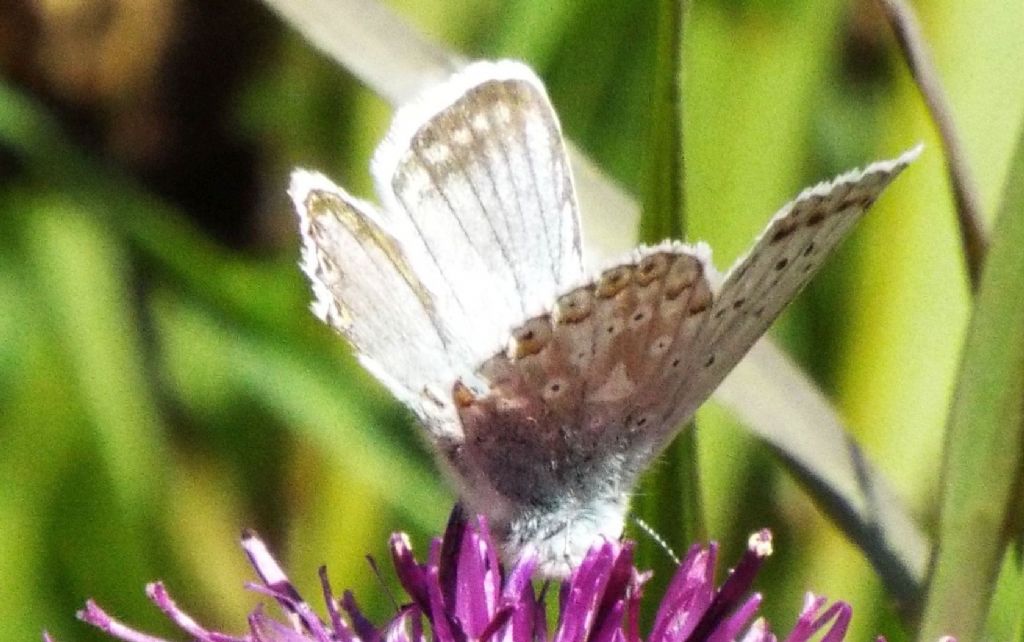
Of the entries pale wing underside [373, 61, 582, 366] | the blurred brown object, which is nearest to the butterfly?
pale wing underside [373, 61, 582, 366]

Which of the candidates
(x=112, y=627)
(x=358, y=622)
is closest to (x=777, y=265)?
(x=358, y=622)

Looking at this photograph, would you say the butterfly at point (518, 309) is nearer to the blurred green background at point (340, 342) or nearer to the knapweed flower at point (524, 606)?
the knapweed flower at point (524, 606)

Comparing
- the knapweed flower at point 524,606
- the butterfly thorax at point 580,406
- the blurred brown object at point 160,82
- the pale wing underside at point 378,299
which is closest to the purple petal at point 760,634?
the knapweed flower at point 524,606

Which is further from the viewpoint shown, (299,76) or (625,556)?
(299,76)

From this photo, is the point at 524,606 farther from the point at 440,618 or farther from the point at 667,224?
the point at 667,224

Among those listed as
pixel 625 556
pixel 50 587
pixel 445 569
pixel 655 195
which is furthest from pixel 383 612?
pixel 655 195

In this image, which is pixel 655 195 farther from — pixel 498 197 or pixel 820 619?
pixel 820 619
